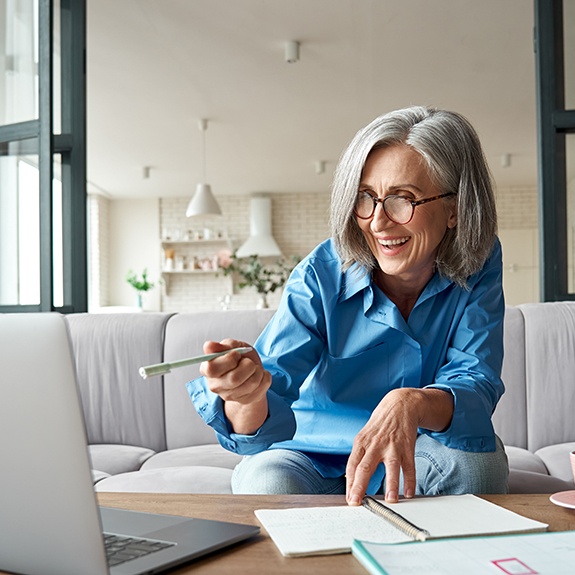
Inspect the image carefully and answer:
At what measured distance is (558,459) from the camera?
218cm

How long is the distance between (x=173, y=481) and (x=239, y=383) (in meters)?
0.94

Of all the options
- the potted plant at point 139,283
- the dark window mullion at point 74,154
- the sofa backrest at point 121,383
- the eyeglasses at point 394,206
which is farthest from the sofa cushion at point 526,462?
the potted plant at point 139,283

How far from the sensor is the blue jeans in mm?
1298

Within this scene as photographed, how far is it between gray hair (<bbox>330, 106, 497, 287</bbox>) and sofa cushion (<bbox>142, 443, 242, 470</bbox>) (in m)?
0.95

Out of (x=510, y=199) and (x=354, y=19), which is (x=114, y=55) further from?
(x=510, y=199)

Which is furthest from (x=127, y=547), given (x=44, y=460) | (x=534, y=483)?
(x=534, y=483)

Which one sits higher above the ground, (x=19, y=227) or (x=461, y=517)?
(x=19, y=227)

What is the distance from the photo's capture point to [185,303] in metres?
11.3

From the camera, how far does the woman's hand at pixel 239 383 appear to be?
1050 mm

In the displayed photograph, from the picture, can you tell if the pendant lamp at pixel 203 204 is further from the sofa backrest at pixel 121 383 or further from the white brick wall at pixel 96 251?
the sofa backrest at pixel 121 383

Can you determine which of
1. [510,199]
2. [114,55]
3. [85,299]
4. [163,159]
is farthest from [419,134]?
[510,199]

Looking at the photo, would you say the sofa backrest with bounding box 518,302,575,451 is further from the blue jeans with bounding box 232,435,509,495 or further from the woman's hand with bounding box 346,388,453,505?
the woman's hand with bounding box 346,388,453,505

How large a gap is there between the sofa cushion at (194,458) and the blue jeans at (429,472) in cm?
84

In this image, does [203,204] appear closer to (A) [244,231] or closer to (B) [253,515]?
(A) [244,231]
